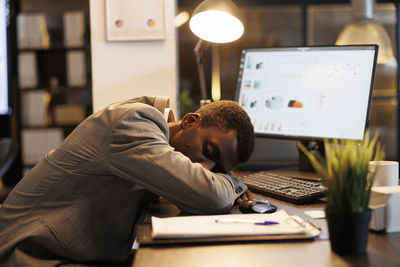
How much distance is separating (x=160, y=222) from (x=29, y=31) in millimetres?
3980

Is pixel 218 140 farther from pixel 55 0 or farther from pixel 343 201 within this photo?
pixel 55 0

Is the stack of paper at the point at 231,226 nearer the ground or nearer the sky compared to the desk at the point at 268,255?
nearer the sky

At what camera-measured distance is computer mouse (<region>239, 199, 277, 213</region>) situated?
100 cm

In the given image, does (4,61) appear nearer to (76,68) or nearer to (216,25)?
(76,68)

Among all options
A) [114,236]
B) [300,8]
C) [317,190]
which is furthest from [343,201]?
[300,8]

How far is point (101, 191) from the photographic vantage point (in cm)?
107

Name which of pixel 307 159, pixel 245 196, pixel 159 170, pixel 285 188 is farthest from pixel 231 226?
pixel 307 159

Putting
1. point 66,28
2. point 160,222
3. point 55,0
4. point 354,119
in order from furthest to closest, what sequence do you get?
point 55,0
point 66,28
point 354,119
point 160,222

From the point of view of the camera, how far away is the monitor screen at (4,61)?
443cm

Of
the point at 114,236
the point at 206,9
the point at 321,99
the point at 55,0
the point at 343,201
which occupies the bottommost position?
the point at 114,236

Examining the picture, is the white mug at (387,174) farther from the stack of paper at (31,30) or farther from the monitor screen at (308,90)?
the stack of paper at (31,30)

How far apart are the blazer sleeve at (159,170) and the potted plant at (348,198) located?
0.31 meters

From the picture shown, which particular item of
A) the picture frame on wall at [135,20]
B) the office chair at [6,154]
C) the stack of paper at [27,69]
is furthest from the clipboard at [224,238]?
the stack of paper at [27,69]

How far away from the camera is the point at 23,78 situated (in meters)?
4.35
